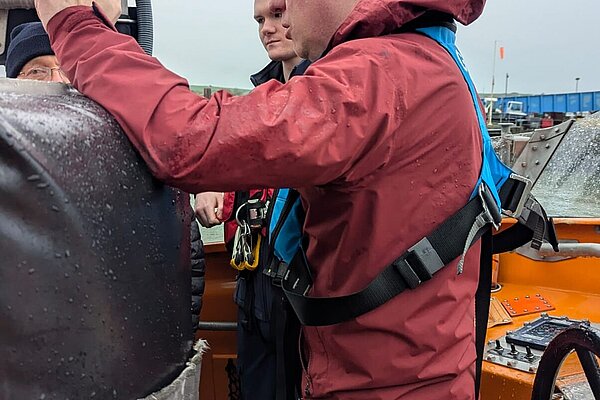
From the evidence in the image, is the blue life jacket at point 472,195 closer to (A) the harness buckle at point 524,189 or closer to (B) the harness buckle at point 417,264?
(A) the harness buckle at point 524,189

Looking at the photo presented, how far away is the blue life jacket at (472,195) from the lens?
1.47m

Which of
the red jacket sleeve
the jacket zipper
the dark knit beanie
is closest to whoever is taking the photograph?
the red jacket sleeve

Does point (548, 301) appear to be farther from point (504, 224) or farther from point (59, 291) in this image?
point (59, 291)

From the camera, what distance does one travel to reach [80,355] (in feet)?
3.00

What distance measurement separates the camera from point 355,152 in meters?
1.18

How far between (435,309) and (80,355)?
837mm

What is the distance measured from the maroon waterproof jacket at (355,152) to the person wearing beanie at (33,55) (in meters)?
1.17

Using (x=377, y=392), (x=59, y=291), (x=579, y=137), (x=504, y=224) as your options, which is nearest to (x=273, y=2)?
(x=504, y=224)

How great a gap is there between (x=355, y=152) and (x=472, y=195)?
16.7 inches

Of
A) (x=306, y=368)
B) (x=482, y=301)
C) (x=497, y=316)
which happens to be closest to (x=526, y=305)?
(x=497, y=316)

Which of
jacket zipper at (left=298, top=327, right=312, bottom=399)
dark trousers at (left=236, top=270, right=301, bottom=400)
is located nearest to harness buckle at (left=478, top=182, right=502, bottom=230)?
jacket zipper at (left=298, top=327, right=312, bottom=399)

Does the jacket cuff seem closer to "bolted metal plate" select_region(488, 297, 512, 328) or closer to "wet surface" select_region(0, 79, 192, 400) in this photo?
"bolted metal plate" select_region(488, 297, 512, 328)

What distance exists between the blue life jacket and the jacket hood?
0.29ft

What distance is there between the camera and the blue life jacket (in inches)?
57.7
